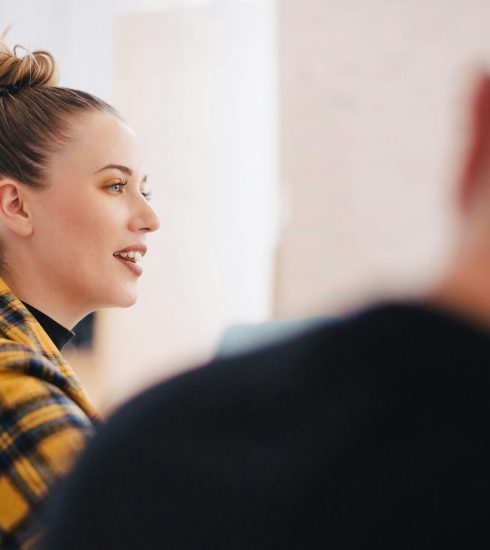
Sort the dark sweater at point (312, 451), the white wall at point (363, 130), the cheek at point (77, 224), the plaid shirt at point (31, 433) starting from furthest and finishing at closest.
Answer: the white wall at point (363, 130)
the cheek at point (77, 224)
the plaid shirt at point (31, 433)
the dark sweater at point (312, 451)

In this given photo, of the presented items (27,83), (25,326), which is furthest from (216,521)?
(27,83)

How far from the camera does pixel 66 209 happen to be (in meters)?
0.99

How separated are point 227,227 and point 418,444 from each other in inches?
94.9

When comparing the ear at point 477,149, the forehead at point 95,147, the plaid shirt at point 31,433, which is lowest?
the plaid shirt at point 31,433

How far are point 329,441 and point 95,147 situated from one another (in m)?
0.79

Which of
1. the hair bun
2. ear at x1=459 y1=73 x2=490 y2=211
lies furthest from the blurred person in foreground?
the hair bun

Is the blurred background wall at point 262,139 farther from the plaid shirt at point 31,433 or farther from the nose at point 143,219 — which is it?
the plaid shirt at point 31,433

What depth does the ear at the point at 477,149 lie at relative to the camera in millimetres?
317

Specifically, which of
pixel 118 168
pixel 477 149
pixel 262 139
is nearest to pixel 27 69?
pixel 118 168

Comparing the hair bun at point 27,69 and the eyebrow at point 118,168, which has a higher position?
the hair bun at point 27,69

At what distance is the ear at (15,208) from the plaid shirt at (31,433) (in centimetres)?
25

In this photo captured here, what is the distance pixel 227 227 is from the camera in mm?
2691

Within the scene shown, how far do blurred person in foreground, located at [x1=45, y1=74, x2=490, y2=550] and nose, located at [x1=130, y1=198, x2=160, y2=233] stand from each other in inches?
28.3

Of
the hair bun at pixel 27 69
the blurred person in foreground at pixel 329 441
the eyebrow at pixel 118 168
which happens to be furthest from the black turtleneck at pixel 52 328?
the blurred person in foreground at pixel 329 441
